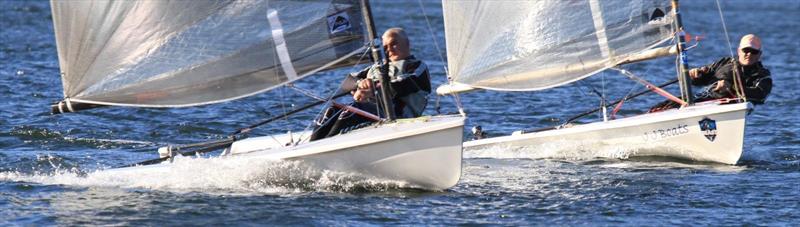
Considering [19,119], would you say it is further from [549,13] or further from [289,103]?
[549,13]

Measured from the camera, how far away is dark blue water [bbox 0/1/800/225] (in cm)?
962

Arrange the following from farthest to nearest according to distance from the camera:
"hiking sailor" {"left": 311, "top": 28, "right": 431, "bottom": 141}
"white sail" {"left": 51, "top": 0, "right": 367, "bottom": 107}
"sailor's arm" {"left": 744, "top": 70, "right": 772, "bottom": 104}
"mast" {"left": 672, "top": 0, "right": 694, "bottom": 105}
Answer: "sailor's arm" {"left": 744, "top": 70, "right": 772, "bottom": 104}, "mast" {"left": 672, "top": 0, "right": 694, "bottom": 105}, "hiking sailor" {"left": 311, "top": 28, "right": 431, "bottom": 141}, "white sail" {"left": 51, "top": 0, "right": 367, "bottom": 107}

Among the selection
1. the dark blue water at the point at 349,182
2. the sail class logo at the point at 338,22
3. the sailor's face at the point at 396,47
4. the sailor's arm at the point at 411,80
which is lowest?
the dark blue water at the point at 349,182

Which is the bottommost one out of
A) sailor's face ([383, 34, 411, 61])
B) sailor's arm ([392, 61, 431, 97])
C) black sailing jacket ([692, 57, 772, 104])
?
black sailing jacket ([692, 57, 772, 104])

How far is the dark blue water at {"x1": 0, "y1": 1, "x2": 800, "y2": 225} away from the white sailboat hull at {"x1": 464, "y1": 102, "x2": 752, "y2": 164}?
0.40 feet

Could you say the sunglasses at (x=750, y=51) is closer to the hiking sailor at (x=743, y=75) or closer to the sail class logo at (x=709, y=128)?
Result: the hiking sailor at (x=743, y=75)

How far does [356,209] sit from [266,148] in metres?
1.53

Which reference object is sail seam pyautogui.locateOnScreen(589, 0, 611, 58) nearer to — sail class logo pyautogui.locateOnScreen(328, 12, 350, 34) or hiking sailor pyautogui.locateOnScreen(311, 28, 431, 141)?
hiking sailor pyautogui.locateOnScreen(311, 28, 431, 141)

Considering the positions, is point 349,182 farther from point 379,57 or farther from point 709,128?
point 709,128

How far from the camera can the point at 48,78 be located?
2038cm

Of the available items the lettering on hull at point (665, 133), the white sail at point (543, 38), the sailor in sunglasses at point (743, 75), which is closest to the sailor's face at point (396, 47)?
the white sail at point (543, 38)

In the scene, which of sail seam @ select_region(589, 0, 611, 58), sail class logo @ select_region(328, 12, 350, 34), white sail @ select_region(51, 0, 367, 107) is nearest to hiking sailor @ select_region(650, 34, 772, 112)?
sail seam @ select_region(589, 0, 611, 58)

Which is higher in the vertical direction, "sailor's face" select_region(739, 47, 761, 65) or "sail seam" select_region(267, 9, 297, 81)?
"sail seam" select_region(267, 9, 297, 81)

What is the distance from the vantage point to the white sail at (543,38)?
39.8 feet
